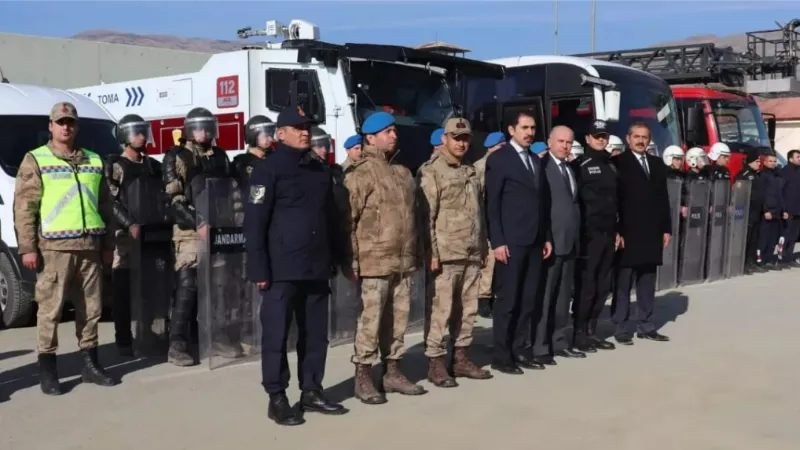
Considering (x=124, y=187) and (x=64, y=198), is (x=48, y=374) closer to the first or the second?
(x=64, y=198)

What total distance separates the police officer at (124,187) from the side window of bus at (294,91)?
336 centimetres

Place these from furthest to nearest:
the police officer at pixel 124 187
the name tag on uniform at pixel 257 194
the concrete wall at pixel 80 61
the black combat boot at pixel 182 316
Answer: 1. the concrete wall at pixel 80 61
2. the police officer at pixel 124 187
3. the black combat boot at pixel 182 316
4. the name tag on uniform at pixel 257 194

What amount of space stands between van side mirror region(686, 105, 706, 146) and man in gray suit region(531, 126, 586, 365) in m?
9.98

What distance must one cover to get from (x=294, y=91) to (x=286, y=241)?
5701 millimetres

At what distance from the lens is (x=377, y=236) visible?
6121 mm

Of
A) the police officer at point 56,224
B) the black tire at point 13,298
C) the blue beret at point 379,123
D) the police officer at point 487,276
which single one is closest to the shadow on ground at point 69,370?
the police officer at point 56,224

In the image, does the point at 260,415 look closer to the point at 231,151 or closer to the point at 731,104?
the point at 231,151

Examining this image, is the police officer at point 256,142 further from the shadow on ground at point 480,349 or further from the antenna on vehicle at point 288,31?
the antenna on vehicle at point 288,31

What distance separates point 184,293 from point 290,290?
6.39ft

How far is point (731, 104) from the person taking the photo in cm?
1805

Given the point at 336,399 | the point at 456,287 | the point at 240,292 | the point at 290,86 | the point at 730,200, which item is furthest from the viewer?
the point at 730,200

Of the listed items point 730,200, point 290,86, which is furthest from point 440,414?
point 730,200

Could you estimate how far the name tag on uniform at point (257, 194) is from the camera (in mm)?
5578

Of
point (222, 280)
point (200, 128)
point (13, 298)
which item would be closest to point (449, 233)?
point (222, 280)
